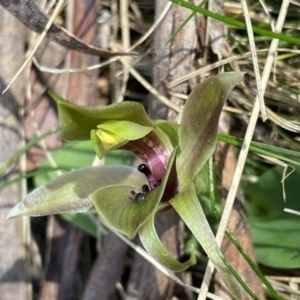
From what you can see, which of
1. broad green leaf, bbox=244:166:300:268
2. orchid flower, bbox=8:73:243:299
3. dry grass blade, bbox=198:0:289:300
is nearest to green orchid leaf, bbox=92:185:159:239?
orchid flower, bbox=8:73:243:299

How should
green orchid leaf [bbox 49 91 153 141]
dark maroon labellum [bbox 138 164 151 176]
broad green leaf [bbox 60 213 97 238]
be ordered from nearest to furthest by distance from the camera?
green orchid leaf [bbox 49 91 153 141]
dark maroon labellum [bbox 138 164 151 176]
broad green leaf [bbox 60 213 97 238]

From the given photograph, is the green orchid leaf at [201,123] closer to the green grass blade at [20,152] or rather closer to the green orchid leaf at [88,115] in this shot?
the green orchid leaf at [88,115]

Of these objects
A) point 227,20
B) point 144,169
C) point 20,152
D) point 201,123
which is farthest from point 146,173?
point 20,152

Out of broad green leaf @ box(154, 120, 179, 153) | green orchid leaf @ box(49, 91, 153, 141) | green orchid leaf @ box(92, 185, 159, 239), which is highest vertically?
green orchid leaf @ box(49, 91, 153, 141)

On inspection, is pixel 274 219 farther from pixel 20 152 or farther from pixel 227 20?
pixel 20 152

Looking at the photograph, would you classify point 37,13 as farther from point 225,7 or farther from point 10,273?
point 10,273

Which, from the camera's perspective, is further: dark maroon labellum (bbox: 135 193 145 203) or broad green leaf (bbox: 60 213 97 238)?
broad green leaf (bbox: 60 213 97 238)

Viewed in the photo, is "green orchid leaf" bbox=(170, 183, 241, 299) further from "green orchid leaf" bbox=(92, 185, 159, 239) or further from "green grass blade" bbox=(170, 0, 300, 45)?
"green grass blade" bbox=(170, 0, 300, 45)

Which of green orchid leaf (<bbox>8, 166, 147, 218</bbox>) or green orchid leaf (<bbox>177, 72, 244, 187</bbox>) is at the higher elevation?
green orchid leaf (<bbox>177, 72, 244, 187</bbox>)
